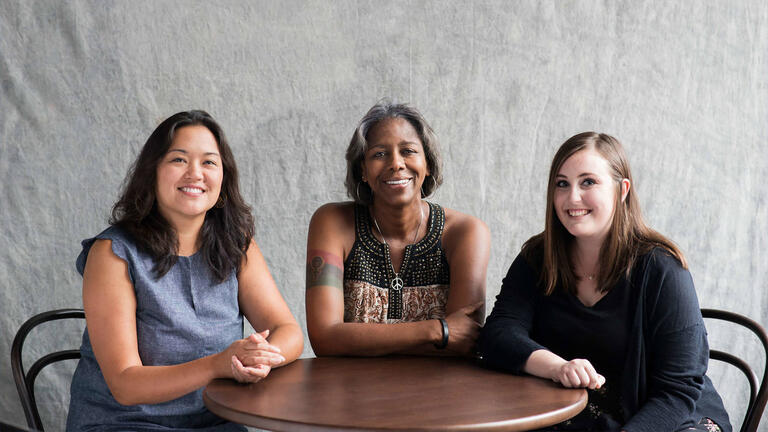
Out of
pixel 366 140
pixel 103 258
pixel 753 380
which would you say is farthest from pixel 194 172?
pixel 753 380

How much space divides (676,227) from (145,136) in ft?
9.08

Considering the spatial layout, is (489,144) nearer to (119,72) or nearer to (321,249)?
(321,249)

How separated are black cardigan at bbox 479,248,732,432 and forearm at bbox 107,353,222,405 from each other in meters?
0.81

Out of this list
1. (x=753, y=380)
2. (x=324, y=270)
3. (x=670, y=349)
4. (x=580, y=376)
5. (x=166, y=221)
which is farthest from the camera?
(x=324, y=270)

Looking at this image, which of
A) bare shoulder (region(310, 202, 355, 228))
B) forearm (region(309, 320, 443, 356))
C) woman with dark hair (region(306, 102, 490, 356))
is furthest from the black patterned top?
forearm (region(309, 320, 443, 356))

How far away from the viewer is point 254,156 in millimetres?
3400

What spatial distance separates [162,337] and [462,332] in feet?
3.07

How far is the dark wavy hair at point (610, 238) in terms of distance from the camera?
2.13 meters

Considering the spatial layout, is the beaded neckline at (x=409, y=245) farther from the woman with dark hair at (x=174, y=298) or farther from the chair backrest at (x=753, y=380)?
the chair backrest at (x=753, y=380)

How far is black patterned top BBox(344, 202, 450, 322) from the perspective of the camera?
8.32 feet

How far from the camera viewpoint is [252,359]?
74.2 inches

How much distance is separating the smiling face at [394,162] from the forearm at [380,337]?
49cm

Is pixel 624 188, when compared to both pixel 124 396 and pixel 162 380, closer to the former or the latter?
pixel 162 380

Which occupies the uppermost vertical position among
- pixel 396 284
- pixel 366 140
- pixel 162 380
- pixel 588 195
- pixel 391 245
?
pixel 366 140
